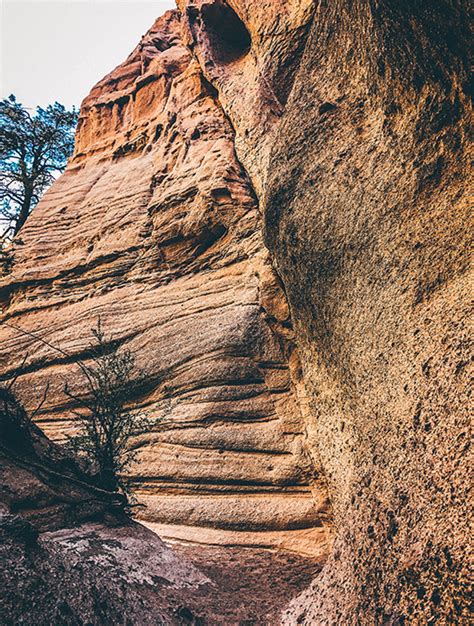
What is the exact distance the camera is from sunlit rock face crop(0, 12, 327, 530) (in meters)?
6.90

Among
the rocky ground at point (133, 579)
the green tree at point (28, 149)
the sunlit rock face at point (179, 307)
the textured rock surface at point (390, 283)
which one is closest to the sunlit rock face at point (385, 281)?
the textured rock surface at point (390, 283)

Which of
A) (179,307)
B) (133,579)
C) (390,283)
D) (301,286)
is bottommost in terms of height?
(133,579)

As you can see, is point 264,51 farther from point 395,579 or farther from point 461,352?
point 395,579

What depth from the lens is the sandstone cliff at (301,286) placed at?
3.06m

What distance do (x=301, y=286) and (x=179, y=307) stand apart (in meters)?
3.95

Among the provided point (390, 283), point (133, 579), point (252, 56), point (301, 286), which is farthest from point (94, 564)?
point (252, 56)

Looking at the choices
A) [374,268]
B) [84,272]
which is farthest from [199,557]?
[84,272]

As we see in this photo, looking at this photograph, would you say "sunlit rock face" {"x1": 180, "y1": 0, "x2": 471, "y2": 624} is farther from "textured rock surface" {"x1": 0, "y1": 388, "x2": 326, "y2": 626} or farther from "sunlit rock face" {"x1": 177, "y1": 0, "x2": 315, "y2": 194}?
"sunlit rock face" {"x1": 177, "y1": 0, "x2": 315, "y2": 194}

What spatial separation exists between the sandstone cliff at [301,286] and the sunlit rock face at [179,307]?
47mm

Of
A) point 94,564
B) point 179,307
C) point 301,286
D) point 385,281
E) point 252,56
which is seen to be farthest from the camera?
point 252,56

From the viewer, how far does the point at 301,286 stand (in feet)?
18.6

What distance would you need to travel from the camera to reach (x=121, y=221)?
1184 centimetres

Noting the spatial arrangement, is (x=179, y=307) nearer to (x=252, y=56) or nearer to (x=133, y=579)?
(x=252, y=56)

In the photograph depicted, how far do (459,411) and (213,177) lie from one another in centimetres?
802
